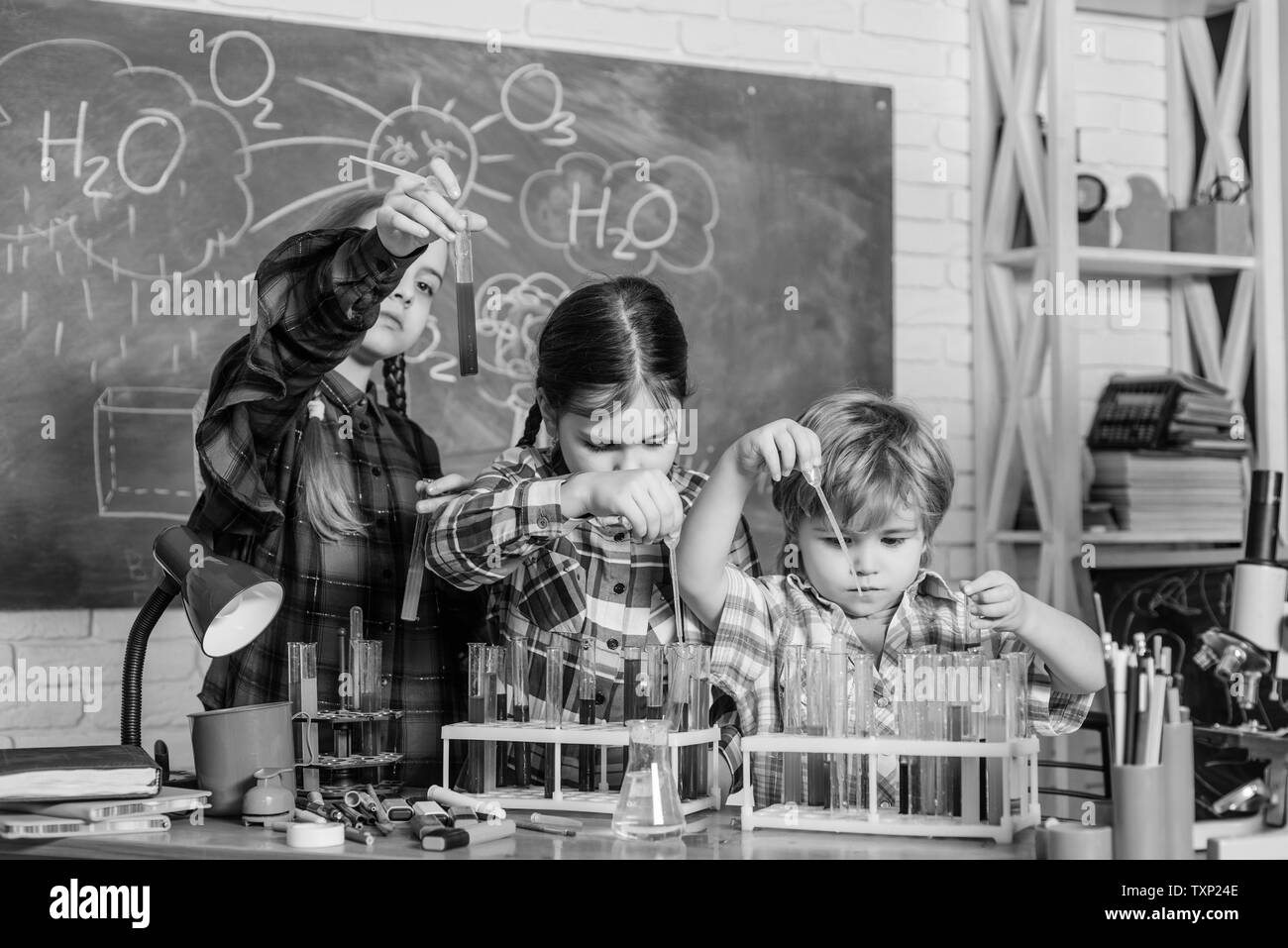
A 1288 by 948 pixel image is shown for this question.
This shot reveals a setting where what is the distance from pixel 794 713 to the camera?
1.43 metres

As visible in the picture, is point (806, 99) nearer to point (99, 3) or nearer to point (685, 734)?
point (99, 3)

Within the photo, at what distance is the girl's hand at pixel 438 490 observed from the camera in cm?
175

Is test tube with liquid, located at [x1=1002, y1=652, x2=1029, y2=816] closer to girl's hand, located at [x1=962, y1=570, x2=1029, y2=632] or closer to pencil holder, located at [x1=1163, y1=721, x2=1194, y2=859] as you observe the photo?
girl's hand, located at [x1=962, y1=570, x2=1029, y2=632]

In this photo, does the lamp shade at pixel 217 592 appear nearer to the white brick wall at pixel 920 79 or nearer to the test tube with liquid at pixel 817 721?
the test tube with liquid at pixel 817 721

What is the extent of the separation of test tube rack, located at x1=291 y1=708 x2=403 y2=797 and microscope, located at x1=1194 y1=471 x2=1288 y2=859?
860 mm

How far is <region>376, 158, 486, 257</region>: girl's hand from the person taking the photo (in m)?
1.56

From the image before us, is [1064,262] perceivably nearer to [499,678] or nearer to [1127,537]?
[1127,537]

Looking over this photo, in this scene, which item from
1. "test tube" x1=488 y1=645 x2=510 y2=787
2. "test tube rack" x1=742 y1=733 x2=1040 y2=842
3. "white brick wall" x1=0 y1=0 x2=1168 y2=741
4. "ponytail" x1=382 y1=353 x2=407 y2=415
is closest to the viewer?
"test tube rack" x1=742 y1=733 x2=1040 y2=842

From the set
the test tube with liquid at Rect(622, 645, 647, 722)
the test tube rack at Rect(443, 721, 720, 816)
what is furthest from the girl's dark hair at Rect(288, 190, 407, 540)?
the test tube with liquid at Rect(622, 645, 647, 722)

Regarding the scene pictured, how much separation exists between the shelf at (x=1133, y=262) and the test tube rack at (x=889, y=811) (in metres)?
2.08

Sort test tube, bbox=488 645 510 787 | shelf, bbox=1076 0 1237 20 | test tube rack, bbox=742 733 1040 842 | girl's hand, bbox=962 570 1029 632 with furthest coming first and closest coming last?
shelf, bbox=1076 0 1237 20 < test tube, bbox=488 645 510 787 < girl's hand, bbox=962 570 1029 632 < test tube rack, bbox=742 733 1040 842

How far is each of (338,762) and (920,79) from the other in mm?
2519

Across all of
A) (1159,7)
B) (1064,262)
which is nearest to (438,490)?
(1064,262)
